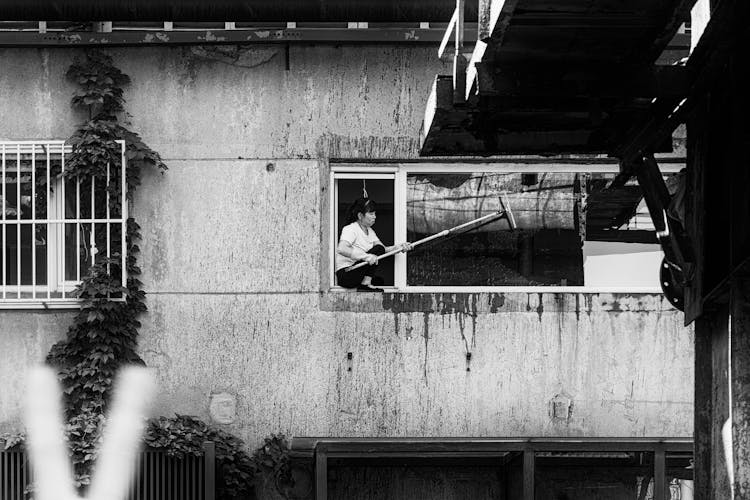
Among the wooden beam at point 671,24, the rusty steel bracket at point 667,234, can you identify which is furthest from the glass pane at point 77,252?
the wooden beam at point 671,24

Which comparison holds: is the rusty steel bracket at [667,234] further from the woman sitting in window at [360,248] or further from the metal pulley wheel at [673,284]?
the woman sitting in window at [360,248]

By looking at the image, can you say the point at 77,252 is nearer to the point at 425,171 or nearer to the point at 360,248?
the point at 360,248

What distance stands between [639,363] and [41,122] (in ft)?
18.0

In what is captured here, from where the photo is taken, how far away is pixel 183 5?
11.3 metres

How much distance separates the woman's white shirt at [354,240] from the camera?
12.4m

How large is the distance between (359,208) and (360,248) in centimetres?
34

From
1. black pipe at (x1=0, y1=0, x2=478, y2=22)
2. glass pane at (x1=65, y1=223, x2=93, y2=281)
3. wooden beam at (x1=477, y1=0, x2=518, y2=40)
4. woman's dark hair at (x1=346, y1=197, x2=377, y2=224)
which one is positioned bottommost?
glass pane at (x1=65, y1=223, x2=93, y2=281)

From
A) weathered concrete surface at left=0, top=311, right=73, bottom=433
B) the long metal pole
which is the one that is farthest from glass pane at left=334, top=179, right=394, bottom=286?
weathered concrete surface at left=0, top=311, right=73, bottom=433

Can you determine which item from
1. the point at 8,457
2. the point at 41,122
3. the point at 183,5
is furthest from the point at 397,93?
the point at 8,457

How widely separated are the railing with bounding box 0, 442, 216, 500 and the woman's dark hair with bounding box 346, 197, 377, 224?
7.74ft

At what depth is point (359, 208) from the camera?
1241 centimetres

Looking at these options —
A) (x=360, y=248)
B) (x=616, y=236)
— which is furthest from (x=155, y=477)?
(x=616, y=236)

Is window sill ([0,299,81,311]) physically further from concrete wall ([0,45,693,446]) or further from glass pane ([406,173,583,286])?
glass pane ([406,173,583,286])

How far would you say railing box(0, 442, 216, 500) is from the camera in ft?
38.2
